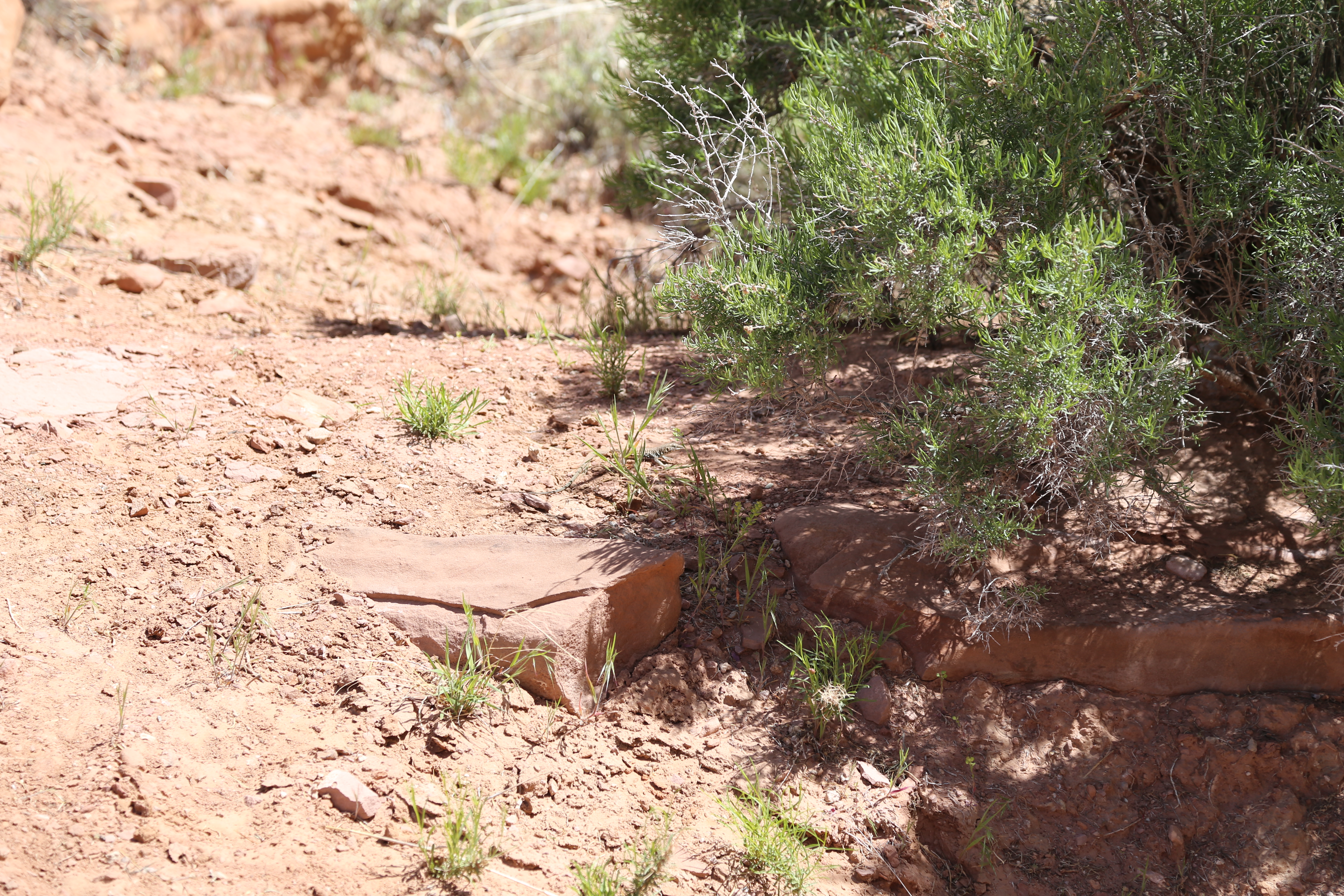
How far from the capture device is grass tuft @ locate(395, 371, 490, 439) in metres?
3.38

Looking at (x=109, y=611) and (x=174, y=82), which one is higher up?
(x=174, y=82)

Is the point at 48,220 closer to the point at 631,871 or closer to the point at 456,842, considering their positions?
the point at 456,842

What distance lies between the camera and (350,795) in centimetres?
241

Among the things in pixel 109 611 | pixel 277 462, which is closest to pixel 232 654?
pixel 109 611

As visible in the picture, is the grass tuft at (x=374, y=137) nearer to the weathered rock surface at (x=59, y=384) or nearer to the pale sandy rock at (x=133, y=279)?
the pale sandy rock at (x=133, y=279)

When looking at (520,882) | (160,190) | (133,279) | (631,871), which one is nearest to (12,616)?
(520,882)

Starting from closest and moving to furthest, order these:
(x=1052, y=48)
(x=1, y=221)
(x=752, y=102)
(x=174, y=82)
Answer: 1. (x=1052, y=48)
2. (x=752, y=102)
3. (x=1, y=221)
4. (x=174, y=82)

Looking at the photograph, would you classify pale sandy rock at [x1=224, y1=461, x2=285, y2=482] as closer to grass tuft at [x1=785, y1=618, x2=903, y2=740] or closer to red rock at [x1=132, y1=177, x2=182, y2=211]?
grass tuft at [x1=785, y1=618, x2=903, y2=740]

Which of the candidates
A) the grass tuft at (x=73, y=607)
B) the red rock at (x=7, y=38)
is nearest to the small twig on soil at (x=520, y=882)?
the grass tuft at (x=73, y=607)

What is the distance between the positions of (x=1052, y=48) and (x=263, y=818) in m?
3.10

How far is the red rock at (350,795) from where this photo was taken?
7.89ft

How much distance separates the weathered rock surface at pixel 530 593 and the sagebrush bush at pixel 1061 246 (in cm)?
67

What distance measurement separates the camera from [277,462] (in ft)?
10.7

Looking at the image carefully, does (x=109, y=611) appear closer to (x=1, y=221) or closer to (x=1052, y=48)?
(x=1, y=221)
